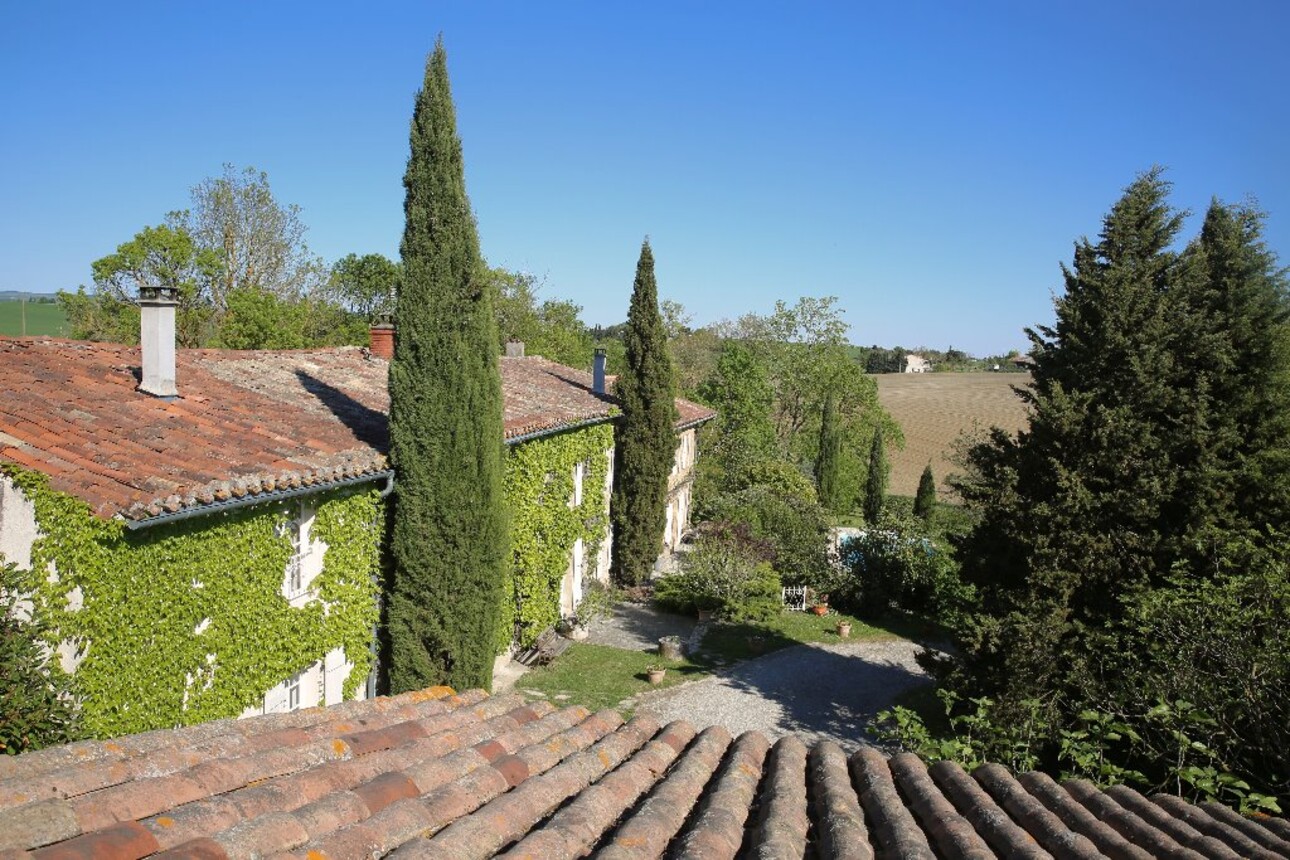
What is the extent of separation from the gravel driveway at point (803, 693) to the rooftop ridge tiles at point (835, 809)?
33.4 feet

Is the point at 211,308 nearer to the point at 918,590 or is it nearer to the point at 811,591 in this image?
the point at 811,591

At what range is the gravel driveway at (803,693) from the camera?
55.0 feet

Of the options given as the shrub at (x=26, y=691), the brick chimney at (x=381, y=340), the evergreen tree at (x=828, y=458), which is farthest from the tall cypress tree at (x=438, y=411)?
the evergreen tree at (x=828, y=458)

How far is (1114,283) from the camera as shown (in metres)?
13.4

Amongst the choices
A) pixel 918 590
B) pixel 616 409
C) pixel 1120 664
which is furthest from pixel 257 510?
pixel 918 590

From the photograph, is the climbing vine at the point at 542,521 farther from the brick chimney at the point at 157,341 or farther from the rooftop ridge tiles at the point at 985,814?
the rooftop ridge tiles at the point at 985,814

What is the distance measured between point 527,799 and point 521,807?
11cm

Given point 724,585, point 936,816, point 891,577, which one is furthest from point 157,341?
point 891,577

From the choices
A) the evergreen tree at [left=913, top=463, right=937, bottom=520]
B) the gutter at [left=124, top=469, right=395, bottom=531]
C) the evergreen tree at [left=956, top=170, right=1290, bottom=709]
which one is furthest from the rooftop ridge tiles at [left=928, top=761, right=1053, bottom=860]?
the evergreen tree at [left=913, top=463, right=937, bottom=520]

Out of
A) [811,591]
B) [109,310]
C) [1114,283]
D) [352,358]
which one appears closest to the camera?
[1114,283]

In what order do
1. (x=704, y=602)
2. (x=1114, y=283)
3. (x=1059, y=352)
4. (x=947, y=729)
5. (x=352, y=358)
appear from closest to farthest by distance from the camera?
(x=1114, y=283)
(x=1059, y=352)
(x=947, y=729)
(x=352, y=358)
(x=704, y=602)

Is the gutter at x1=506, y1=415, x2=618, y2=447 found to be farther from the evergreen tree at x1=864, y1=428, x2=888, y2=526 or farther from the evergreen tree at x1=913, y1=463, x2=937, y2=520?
the evergreen tree at x1=913, y1=463, x2=937, y2=520

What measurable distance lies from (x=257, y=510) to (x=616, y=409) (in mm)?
15031

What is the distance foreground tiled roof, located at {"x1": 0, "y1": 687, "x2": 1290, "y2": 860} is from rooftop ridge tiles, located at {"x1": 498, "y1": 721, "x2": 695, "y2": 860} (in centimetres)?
1
